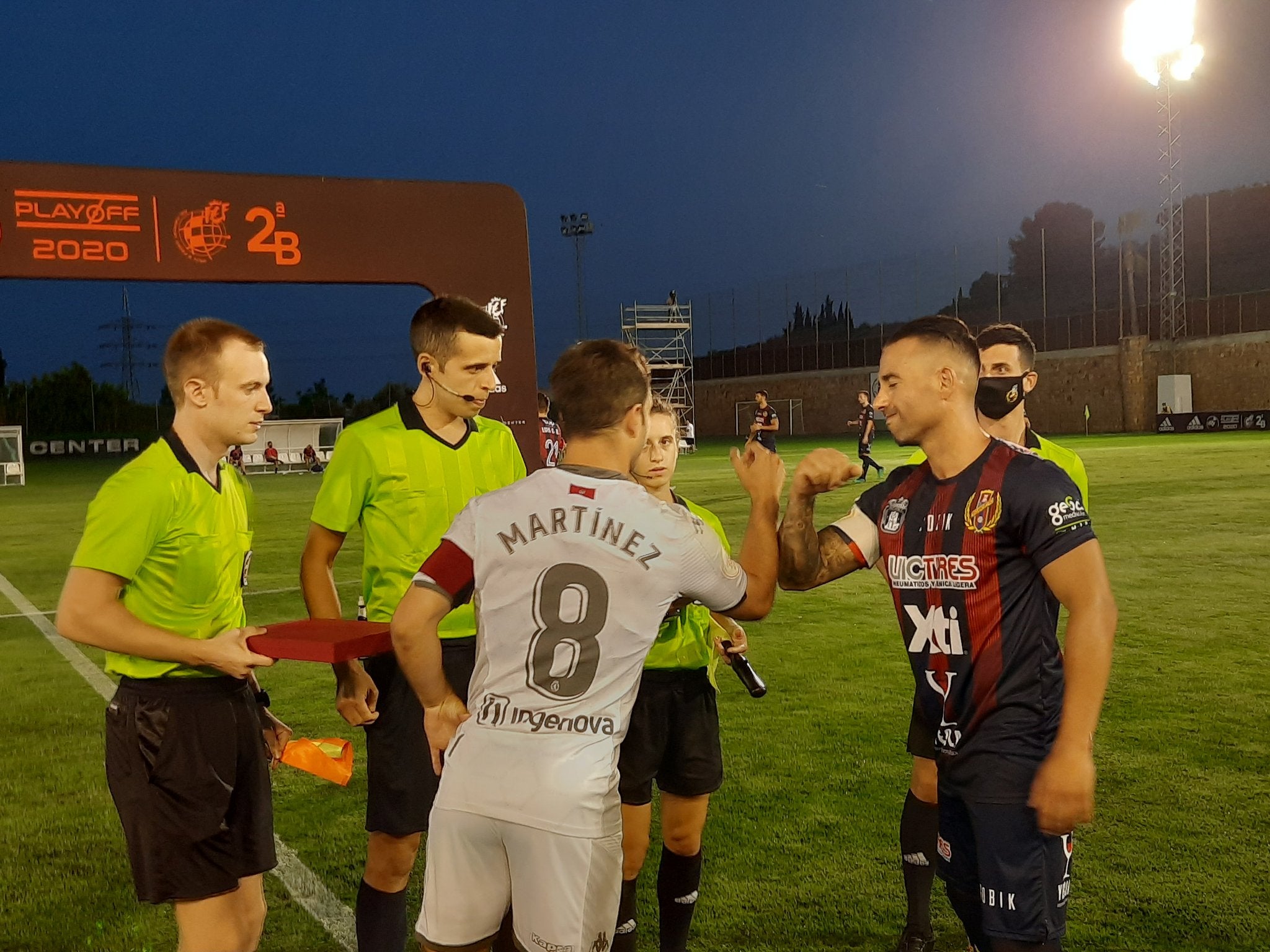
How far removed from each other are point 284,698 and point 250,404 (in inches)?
195

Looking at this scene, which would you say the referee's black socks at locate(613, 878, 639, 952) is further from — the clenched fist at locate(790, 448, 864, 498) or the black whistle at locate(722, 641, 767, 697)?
the clenched fist at locate(790, 448, 864, 498)

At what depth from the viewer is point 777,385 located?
6181 cm

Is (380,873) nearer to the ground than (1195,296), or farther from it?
nearer to the ground

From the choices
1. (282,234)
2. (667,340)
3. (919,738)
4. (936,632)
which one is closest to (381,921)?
(919,738)

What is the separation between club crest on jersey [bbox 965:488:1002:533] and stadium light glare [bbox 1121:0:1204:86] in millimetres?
42884

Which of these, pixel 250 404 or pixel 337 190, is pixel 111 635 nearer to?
pixel 250 404

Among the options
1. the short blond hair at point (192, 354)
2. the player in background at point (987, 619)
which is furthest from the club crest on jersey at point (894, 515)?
the short blond hair at point (192, 354)

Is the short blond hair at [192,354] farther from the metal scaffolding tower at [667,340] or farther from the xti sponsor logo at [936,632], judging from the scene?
the metal scaffolding tower at [667,340]

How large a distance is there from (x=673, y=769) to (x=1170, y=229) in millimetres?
43899

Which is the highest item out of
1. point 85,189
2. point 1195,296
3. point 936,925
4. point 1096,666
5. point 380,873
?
point 1195,296

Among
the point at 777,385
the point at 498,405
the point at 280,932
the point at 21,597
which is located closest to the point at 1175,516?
the point at 498,405

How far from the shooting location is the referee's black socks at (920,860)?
3.61 metres

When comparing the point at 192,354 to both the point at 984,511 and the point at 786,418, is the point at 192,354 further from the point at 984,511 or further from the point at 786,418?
the point at 786,418

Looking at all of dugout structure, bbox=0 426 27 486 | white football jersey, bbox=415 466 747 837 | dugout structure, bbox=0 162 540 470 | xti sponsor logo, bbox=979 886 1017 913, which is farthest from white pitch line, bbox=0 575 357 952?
dugout structure, bbox=0 426 27 486
